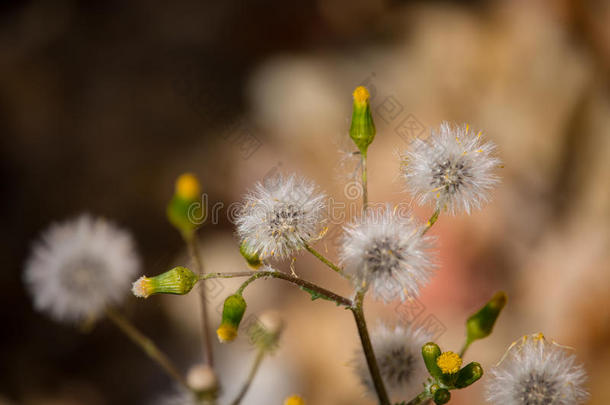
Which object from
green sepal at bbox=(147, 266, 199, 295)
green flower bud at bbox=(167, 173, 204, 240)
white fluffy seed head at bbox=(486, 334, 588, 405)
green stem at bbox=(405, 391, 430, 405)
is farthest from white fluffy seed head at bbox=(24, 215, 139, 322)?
white fluffy seed head at bbox=(486, 334, 588, 405)

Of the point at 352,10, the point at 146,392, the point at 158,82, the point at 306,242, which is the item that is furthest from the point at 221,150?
the point at 306,242

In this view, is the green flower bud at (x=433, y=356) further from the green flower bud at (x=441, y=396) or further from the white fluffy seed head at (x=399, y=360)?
the white fluffy seed head at (x=399, y=360)

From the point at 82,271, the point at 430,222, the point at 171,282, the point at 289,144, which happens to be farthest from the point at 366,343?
the point at 289,144

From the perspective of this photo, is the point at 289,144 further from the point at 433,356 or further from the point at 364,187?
the point at 433,356

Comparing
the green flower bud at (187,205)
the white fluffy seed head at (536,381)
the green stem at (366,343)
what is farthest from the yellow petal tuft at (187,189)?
the white fluffy seed head at (536,381)

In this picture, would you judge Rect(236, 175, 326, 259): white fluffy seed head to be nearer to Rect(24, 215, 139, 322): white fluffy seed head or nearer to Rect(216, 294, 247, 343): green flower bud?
Rect(216, 294, 247, 343): green flower bud

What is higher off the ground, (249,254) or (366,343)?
(249,254)

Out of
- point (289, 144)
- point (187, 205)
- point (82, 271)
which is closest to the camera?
point (187, 205)

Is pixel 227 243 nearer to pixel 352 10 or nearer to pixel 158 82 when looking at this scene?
pixel 158 82
